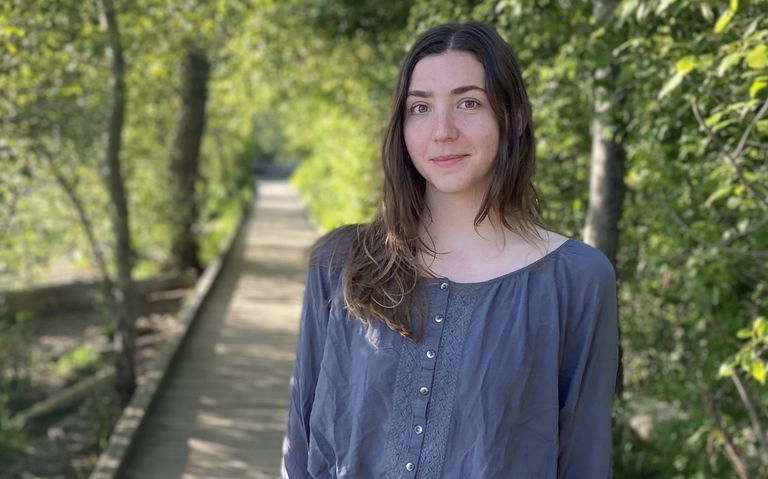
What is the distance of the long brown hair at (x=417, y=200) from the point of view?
2.04 m

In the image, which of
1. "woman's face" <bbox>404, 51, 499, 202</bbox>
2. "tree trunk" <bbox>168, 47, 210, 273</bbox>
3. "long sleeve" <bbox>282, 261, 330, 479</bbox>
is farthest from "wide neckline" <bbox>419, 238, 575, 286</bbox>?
"tree trunk" <bbox>168, 47, 210, 273</bbox>

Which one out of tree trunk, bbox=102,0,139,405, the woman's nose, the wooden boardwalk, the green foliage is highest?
the woman's nose

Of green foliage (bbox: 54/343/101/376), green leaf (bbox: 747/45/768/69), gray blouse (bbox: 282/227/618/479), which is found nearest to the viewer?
gray blouse (bbox: 282/227/618/479)

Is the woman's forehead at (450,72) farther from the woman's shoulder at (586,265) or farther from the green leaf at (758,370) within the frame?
the green leaf at (758,370)

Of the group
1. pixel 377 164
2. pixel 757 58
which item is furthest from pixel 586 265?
pixel 377 164

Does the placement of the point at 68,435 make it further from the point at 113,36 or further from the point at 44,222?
the point at 113,36

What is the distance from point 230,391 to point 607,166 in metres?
5.36

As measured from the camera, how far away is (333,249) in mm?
2189

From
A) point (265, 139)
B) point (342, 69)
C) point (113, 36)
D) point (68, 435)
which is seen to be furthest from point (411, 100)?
point (265, 139)

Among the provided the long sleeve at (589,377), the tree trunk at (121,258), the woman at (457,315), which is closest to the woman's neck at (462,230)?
the woman at (457,315)

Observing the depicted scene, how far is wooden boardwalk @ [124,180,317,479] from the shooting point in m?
6.44

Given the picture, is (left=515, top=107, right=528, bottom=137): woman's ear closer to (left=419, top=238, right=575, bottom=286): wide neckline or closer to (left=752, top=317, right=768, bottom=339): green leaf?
(left=419, top=238, right=575, bottom=286): wide neckline

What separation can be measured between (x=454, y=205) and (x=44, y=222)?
Answer: 713 centimetres

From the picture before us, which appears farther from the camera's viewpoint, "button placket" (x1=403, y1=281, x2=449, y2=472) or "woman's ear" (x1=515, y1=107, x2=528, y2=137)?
"woman's ear" (x1=515, y1=107, x2=528, y2=137)
